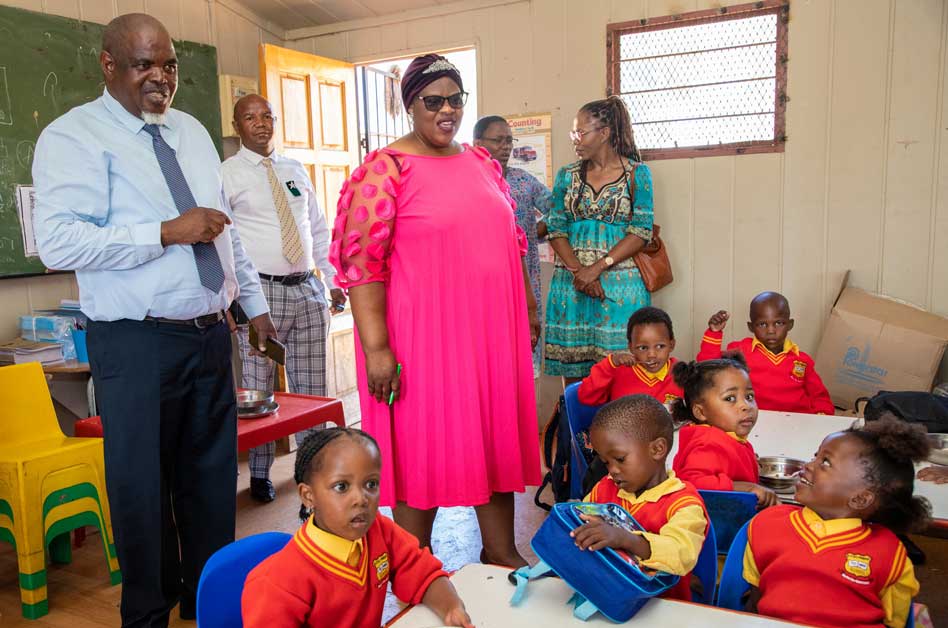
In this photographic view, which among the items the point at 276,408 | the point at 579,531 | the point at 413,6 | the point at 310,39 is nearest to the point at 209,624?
the point at 579,531

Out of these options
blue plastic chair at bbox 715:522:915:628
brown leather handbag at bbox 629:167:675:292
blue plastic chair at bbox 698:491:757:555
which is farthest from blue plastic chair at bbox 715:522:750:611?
brown leather handbag at bbox 629:167:675:292

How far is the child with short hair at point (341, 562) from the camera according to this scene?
1215 millimetres

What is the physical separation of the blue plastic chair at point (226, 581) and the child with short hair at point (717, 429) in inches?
41.4

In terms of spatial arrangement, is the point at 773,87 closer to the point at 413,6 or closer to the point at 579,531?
the point at 413,6

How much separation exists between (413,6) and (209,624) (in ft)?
14.4

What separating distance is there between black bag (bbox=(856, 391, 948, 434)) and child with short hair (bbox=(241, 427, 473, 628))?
184cm

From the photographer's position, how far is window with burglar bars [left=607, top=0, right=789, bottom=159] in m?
3.95

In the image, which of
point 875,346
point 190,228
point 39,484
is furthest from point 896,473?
point 39,484

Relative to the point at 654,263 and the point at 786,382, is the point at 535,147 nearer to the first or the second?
the point at 654,263

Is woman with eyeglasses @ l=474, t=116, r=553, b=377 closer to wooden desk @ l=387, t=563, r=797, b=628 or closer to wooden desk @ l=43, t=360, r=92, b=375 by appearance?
wooden desk @ l=43, t=360, r=92, b=375

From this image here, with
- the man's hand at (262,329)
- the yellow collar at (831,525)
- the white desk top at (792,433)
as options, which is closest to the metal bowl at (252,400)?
the man's hand at (262,329)

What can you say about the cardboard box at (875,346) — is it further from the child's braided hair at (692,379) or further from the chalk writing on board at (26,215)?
the chalk writing on board at (26,215)

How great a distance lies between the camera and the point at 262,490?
3623 millimetres

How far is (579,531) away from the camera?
3.88ft
